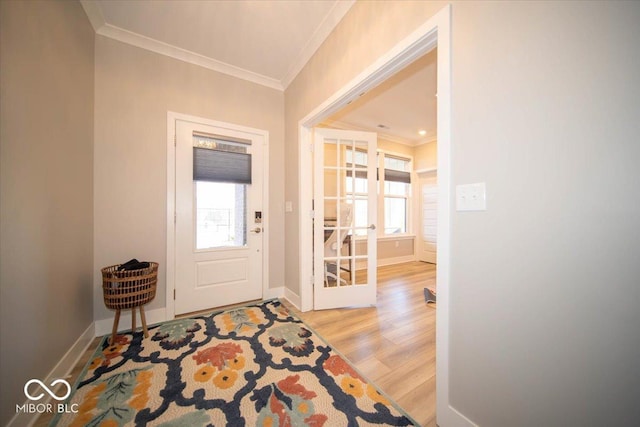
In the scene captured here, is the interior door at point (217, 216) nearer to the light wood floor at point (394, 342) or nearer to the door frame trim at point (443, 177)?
the light wood floor at point (394, 342)

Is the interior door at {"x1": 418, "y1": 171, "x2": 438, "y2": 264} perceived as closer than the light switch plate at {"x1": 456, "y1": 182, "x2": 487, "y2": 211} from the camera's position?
No

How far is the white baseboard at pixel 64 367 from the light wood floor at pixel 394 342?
1718mm

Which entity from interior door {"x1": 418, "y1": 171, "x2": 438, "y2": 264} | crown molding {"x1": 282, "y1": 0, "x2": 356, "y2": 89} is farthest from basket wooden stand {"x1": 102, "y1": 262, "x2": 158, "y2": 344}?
interior door {"x1": 418, "y1": 171, "x2": 438, "y2": 264}

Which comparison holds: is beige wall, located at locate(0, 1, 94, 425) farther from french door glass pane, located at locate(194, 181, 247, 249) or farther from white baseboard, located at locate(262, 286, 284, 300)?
white baseboard, located at locate(262, 286, 284, 300)

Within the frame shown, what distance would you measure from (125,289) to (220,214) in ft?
3.49

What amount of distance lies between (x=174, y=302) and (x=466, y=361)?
254cm

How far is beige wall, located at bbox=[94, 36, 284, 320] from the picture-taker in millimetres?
1986

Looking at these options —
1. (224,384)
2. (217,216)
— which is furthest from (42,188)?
(224,384)

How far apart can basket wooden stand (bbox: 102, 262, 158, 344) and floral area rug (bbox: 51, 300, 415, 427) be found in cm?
34

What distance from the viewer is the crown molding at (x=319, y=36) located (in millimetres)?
1769

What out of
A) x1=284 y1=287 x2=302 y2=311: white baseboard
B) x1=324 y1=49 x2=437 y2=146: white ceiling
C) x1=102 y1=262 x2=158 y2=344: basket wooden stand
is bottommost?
x1=284 y1=287 x2=302 y2=311: white baseboard

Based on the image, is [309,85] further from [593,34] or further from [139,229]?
[139,229]

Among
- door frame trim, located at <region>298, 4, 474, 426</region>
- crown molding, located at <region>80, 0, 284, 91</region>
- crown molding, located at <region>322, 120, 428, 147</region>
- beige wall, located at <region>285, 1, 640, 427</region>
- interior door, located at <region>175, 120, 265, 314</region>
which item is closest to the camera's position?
beige wall, located at <region>285, 1, 640, 427</region>

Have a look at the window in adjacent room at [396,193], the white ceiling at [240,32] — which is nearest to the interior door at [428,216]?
the window in adjacent room at [396,193]
